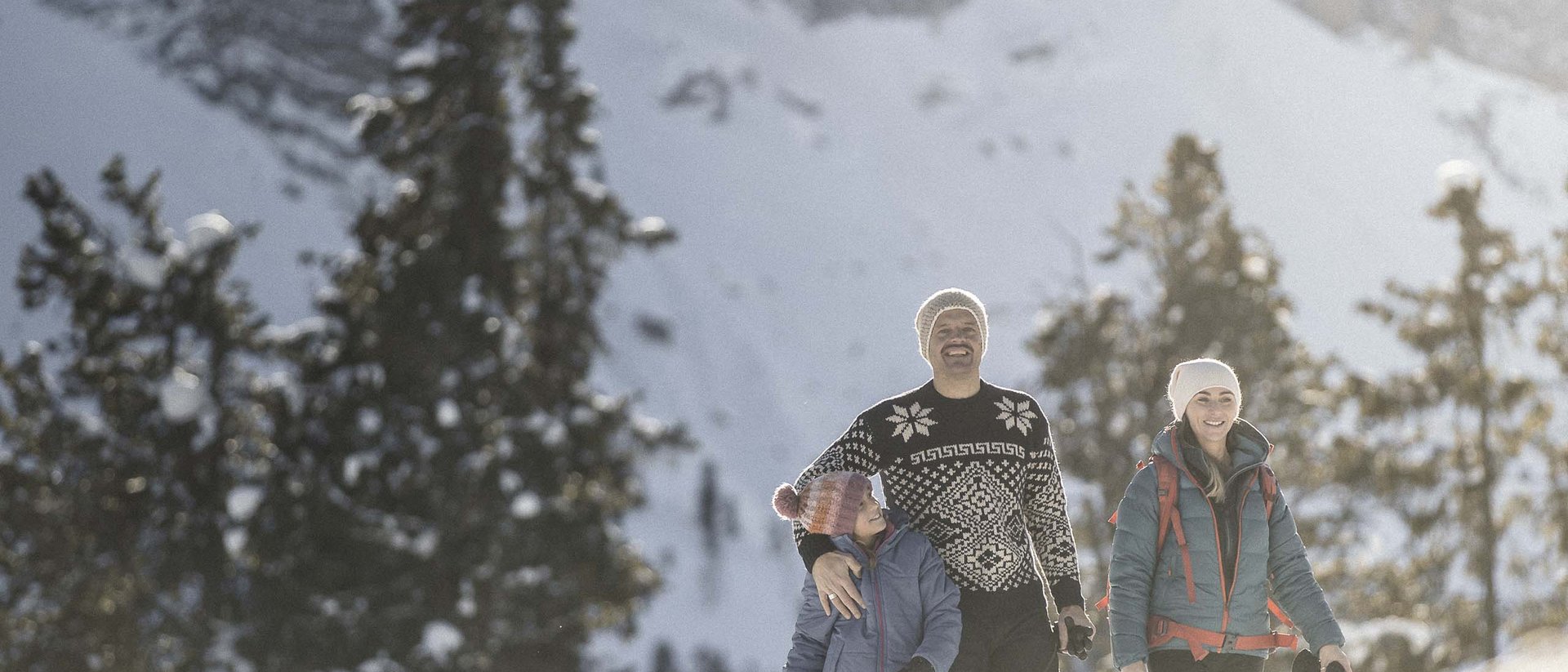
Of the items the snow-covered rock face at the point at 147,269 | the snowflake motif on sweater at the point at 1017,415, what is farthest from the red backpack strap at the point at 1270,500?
the snow-covered rock face at the point at 147,269

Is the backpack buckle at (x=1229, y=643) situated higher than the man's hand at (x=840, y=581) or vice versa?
the man's hand at (x=840, y=581)

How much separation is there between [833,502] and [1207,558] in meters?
1.26

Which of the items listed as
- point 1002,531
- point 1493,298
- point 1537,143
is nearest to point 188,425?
point 1493,298

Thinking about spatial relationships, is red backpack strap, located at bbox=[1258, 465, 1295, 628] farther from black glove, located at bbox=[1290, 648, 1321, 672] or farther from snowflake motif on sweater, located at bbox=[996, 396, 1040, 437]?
snowflake motif on sweater, located at bbox=[996, 396, 1040, 437]

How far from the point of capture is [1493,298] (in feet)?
65.7

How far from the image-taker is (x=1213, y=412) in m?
5.19

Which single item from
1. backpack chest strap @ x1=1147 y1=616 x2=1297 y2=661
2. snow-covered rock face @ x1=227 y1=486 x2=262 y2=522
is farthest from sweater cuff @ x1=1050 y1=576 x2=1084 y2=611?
snow-covered rock face @ x1=227 y1=486 x2=262 y2=522

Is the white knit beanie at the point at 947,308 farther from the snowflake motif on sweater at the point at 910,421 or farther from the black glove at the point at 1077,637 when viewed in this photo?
the black glove at the point at 1077,637

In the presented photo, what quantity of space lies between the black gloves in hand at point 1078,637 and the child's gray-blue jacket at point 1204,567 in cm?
8

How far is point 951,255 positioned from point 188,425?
552ft

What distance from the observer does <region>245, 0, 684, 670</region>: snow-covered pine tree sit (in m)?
19.1

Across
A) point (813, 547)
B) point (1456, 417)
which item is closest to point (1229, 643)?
point (813, 547)

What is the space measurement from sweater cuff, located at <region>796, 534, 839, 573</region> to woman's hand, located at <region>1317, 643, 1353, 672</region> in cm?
156

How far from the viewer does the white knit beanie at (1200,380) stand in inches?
205
